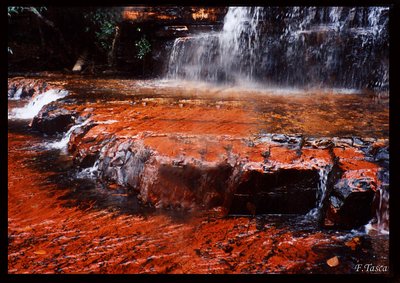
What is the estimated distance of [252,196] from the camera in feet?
8.87

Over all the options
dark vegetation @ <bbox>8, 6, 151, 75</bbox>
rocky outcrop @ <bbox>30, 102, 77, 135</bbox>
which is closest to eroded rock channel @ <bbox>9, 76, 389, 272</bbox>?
rocky outcrop @ <bbox>30, 102, 77, 135</bbox>

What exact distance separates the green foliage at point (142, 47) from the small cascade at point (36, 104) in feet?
9.78

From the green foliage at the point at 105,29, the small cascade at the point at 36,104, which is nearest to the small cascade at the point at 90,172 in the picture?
the small cascade at the point at 36,104

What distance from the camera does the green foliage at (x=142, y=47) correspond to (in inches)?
316

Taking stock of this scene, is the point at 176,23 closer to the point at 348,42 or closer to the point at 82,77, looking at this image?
the point at 82,77

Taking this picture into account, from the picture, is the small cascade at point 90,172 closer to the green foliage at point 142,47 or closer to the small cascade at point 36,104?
the small cascade at point 36,104

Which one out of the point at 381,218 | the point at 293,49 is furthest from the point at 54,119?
the point at 293,49

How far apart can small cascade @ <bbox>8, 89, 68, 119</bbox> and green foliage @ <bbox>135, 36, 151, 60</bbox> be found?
298 centimetres

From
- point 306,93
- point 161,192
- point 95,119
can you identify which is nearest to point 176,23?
point 306,93

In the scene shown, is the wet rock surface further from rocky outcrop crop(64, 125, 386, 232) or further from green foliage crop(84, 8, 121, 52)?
rocky outcrop crop(64, 125, 386, 232)

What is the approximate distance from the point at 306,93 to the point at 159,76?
12.2ft

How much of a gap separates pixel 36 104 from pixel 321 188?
524 centimetres

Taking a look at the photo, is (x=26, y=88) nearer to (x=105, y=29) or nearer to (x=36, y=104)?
(x=36, y=104)

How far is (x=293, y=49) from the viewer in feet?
19.6
